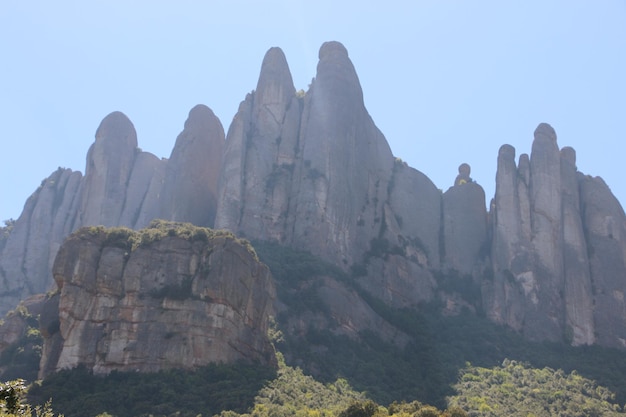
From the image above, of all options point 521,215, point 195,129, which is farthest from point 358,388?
point 195,129

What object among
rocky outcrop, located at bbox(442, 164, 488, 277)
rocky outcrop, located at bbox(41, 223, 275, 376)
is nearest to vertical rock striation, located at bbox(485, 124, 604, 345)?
rocky outcrop, located at bbox(442, 164, 488, 277)

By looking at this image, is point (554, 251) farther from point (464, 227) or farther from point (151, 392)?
point (151, 392)

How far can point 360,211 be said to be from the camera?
269 ft

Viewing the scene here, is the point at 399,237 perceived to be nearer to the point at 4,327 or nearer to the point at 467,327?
the point at 467,327

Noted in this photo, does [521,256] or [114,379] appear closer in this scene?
[114,379]

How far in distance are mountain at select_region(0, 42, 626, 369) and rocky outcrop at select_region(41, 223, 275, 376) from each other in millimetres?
15412

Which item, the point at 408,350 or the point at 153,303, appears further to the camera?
the point at 408,350

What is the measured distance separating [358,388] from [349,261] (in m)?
20.3

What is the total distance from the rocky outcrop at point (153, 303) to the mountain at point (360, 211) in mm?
15412

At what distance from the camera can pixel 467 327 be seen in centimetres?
7531

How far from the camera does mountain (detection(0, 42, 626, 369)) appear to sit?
77.1 metres

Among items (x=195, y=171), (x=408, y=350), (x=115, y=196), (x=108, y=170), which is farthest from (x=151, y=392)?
(x=108, y=170)

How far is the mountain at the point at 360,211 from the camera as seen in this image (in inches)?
3034

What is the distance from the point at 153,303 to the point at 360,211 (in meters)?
34.5
